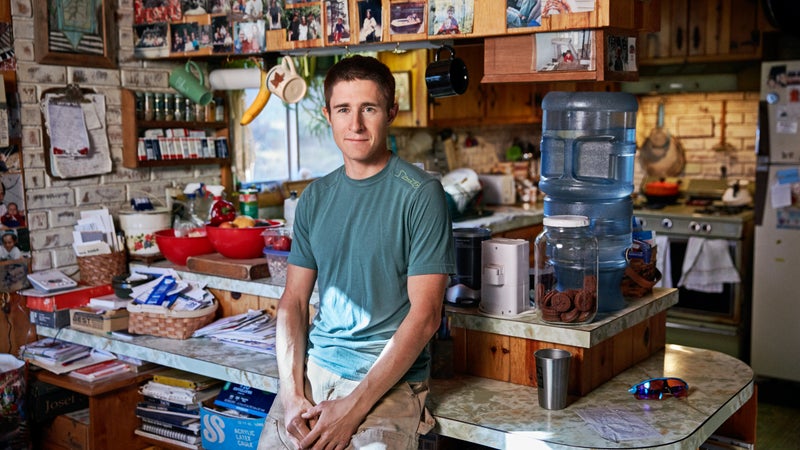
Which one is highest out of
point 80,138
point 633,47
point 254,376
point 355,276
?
point 633,47

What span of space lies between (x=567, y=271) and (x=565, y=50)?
792 millimetres

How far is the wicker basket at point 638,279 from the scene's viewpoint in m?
2.86

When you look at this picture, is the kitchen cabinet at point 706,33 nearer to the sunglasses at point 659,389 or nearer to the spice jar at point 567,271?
the spice jar at point 567,271

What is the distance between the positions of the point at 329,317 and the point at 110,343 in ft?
4.26

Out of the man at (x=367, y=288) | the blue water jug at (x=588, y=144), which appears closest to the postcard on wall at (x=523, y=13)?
the blue water jug at (x=588, y=144)

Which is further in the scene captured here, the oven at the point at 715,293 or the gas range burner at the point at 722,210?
the gas range burner at the point at 722,210

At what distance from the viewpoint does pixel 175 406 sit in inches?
126

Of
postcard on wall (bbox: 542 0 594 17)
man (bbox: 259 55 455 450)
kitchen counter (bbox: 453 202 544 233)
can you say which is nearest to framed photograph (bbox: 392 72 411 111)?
kitchen counter (bbox: 453 202 544 233)

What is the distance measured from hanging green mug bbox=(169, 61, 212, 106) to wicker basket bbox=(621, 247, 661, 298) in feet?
7.34

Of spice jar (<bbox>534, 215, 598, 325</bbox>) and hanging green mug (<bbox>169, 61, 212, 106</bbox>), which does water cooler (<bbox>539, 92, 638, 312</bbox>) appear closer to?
spice jar (<bbox>534, 215, 598, 325</bbox>)

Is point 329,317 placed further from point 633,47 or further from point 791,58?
point 791,58

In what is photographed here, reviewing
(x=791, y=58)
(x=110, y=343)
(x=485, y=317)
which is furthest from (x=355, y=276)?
(x=791, y=58)

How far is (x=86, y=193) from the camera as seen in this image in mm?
3684

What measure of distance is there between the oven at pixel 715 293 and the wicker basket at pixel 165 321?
3.41 meters
